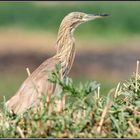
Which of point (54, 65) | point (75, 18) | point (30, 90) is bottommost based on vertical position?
point (30, 90)

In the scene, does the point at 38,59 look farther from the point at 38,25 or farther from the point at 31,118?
the point at 31,118

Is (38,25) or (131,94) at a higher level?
(131,94)

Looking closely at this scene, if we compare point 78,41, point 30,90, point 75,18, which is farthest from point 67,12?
point 30,90

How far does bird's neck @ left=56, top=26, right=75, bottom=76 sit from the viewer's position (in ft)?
24.3

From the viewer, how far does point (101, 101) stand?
4188mm

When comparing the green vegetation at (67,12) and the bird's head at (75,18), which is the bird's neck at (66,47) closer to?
the bird's head at (75,18)

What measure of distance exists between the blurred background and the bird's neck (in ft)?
37.8

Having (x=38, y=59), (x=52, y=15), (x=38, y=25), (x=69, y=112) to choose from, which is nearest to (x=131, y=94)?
(x=69, y=112)

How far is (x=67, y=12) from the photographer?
2322 cm

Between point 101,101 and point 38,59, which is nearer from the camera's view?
point 101,101

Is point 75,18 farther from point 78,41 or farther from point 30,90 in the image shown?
point 78,41

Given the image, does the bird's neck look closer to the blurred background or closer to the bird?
the bird

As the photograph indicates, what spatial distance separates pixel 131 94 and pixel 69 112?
658 millimetres

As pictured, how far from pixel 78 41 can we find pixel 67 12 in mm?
839
